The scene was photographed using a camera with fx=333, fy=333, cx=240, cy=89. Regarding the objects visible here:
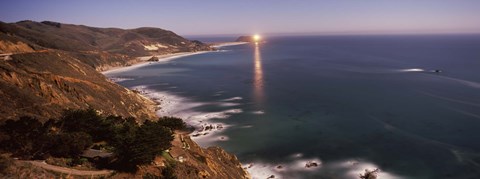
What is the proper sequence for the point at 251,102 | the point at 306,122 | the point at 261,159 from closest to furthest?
the point at 261,159 → the point at 306,122 → the point at 251,102

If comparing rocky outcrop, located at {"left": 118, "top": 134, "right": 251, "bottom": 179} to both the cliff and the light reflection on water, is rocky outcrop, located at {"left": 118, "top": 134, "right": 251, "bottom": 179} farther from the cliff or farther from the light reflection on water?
the light reflection on water

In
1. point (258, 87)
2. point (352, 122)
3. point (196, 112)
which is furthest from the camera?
point (258, 87)

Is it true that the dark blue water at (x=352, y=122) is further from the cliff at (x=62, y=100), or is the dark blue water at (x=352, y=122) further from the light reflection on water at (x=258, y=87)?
the cliff at (x=62, y=100)

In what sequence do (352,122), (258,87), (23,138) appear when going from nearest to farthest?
(23,138)
(352,122)
(258,87)

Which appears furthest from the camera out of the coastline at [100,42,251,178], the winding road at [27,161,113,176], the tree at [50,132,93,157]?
the coastline at [100,42,251,178]

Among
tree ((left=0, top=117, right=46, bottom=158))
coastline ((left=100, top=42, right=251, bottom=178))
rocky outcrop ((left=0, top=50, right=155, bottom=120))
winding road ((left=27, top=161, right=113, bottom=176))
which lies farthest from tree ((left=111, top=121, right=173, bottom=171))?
rocky outcrop ((left=0, top=50, right=155, bottom=120))

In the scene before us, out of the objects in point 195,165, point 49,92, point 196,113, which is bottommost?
point 196,113

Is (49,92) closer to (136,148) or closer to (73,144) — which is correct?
(73,144)

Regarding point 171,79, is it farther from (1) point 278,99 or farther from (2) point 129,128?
(2) point 129,128

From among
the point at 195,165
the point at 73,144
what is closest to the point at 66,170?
the point at 73,144

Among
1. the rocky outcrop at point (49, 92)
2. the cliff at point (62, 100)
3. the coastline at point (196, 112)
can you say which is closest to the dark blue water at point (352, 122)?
the coastline at point (196, 112)

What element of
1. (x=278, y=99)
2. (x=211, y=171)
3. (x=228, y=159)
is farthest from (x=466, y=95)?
(x=211, y=171)
